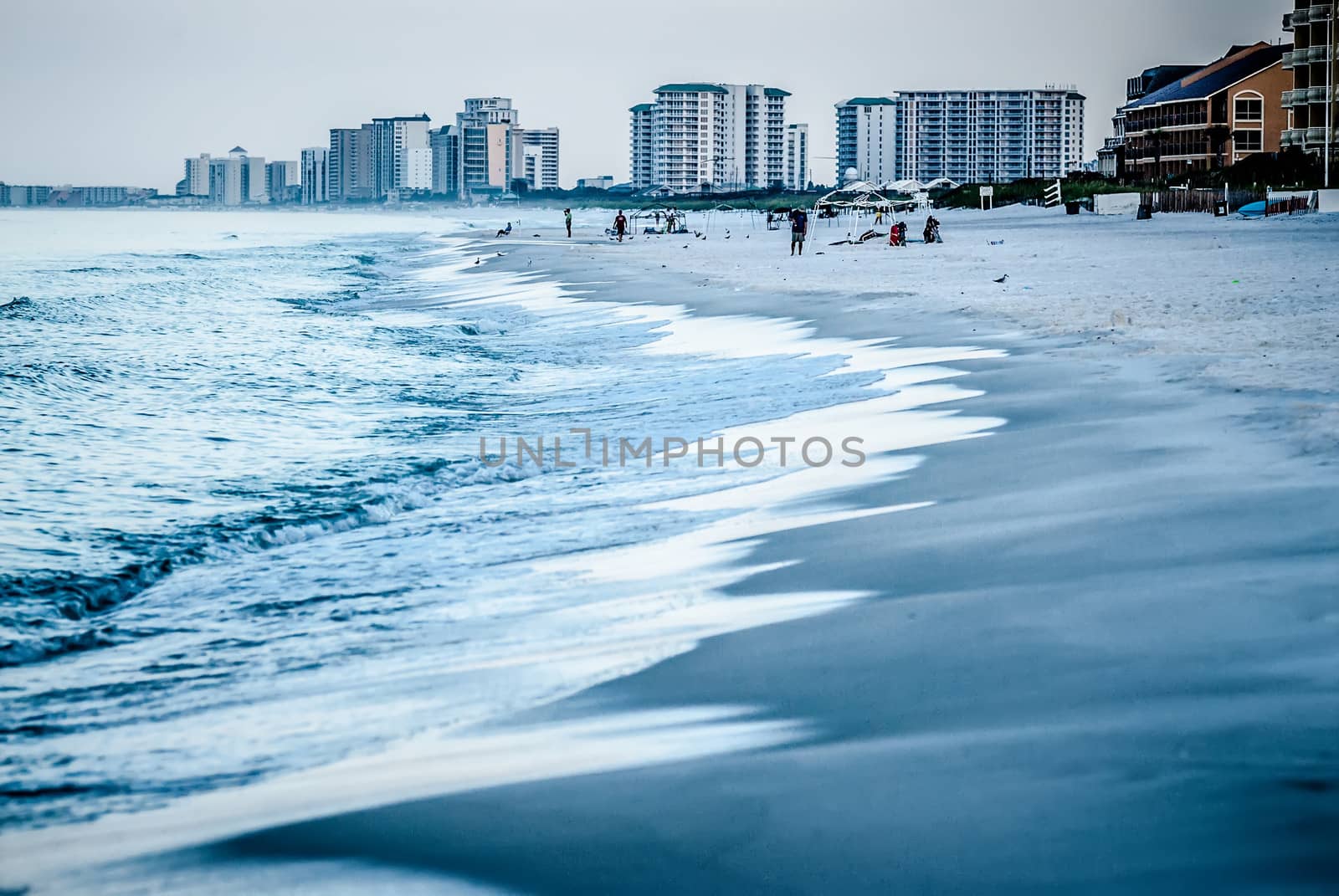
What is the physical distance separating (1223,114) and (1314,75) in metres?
22.8

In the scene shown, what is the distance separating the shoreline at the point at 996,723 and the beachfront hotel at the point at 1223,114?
268 feet

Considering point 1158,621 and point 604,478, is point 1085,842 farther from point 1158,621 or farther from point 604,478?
point 604,478

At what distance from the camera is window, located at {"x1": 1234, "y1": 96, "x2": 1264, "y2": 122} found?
81625 millimetres

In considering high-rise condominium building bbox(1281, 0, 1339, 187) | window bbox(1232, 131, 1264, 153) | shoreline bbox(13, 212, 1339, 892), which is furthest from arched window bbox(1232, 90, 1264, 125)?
shoreline bbox(13, 212, 1339, 892)

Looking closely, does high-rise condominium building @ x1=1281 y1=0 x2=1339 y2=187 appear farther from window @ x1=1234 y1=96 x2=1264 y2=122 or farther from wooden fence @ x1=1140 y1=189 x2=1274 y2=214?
window @ x1=1234 y1=96 x2=1264 y2=122

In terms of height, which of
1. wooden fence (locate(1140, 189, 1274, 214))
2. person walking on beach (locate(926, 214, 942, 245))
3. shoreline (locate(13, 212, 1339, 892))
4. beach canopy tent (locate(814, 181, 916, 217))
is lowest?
shoreline (locate(13, 212, 1339, 892))

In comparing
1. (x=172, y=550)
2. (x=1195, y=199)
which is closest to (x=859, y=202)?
(x=1195, y=199)

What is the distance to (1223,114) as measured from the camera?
270 feet

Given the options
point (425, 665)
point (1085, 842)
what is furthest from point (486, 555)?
point (1085, 842)

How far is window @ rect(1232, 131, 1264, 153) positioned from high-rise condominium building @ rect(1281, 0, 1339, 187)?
1959 centimetres

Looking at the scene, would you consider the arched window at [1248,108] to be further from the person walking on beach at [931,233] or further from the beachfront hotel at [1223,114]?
the person walking on beach at [931,233]

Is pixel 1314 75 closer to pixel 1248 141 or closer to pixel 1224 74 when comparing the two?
pixel 1248 141

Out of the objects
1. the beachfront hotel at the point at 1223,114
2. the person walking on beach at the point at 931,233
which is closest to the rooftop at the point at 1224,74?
the beachfront hotel at the point at 1223,114

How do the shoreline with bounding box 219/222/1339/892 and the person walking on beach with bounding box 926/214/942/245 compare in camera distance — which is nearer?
the shoreline with bounding box 219/222/1339/892
